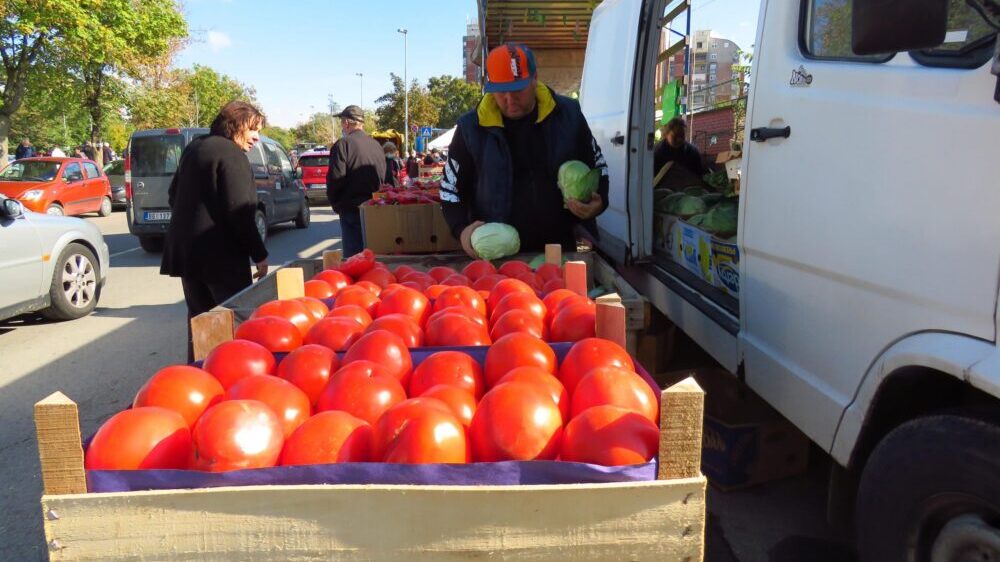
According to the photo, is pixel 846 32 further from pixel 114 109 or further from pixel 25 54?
pixel 114 109

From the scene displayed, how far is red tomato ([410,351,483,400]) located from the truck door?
3.93 feet

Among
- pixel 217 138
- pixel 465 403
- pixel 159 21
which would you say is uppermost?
pixel 159 21

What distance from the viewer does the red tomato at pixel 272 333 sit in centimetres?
215

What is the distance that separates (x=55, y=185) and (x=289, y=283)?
55.1 feet

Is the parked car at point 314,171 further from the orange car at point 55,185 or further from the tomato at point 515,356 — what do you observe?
the tomato at point 515,356

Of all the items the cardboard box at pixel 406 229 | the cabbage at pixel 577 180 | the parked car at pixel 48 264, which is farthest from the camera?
the parked car at pixel 48 264

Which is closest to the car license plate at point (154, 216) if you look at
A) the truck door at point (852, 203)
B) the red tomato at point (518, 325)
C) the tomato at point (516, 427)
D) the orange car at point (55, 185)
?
the orange car at point (55, 185)

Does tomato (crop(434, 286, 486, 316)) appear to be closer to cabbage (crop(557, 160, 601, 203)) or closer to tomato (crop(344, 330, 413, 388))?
tomato (crop(344, 330, 413, 388))

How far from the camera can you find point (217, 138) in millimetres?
4152

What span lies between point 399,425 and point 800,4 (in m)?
2.19

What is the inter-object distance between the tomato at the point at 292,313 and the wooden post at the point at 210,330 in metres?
0.10

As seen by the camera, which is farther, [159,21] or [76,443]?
[159,21]

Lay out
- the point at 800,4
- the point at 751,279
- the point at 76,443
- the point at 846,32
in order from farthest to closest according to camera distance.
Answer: the point at 751,279 < the point at 800,4 < the point at 846,32 < the point at 76,443

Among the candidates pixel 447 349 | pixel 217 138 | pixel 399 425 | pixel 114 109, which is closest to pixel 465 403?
pixel 399 425
